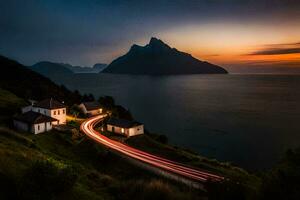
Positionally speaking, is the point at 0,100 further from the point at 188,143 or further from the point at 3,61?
the point at 3,61

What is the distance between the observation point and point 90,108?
9100 centimetres

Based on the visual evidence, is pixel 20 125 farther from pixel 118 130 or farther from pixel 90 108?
pixel 90 108

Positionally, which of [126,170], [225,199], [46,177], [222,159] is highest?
[46,177]

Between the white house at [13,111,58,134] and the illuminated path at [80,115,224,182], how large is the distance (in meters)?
8.78

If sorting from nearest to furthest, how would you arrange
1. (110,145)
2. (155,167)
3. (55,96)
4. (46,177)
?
(46,177)
(155,167)
(110,145)
(55,96)

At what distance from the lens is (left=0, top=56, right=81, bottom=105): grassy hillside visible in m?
114

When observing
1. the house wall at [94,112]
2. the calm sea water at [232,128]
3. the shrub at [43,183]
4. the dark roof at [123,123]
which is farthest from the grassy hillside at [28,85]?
the shrub at [43,183]

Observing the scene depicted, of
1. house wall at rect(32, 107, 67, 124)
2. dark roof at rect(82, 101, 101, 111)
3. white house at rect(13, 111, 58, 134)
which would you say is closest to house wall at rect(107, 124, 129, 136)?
house wall at rect(32, 107, 67, 124)

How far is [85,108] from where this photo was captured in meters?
89.8

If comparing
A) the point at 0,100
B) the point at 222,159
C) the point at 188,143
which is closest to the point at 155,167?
the point at 222,159

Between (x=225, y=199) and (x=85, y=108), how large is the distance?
7393cm

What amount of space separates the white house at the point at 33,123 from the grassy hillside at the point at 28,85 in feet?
158

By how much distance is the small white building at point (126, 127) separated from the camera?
2685 inches

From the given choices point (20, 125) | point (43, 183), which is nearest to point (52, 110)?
point (20, 125)
